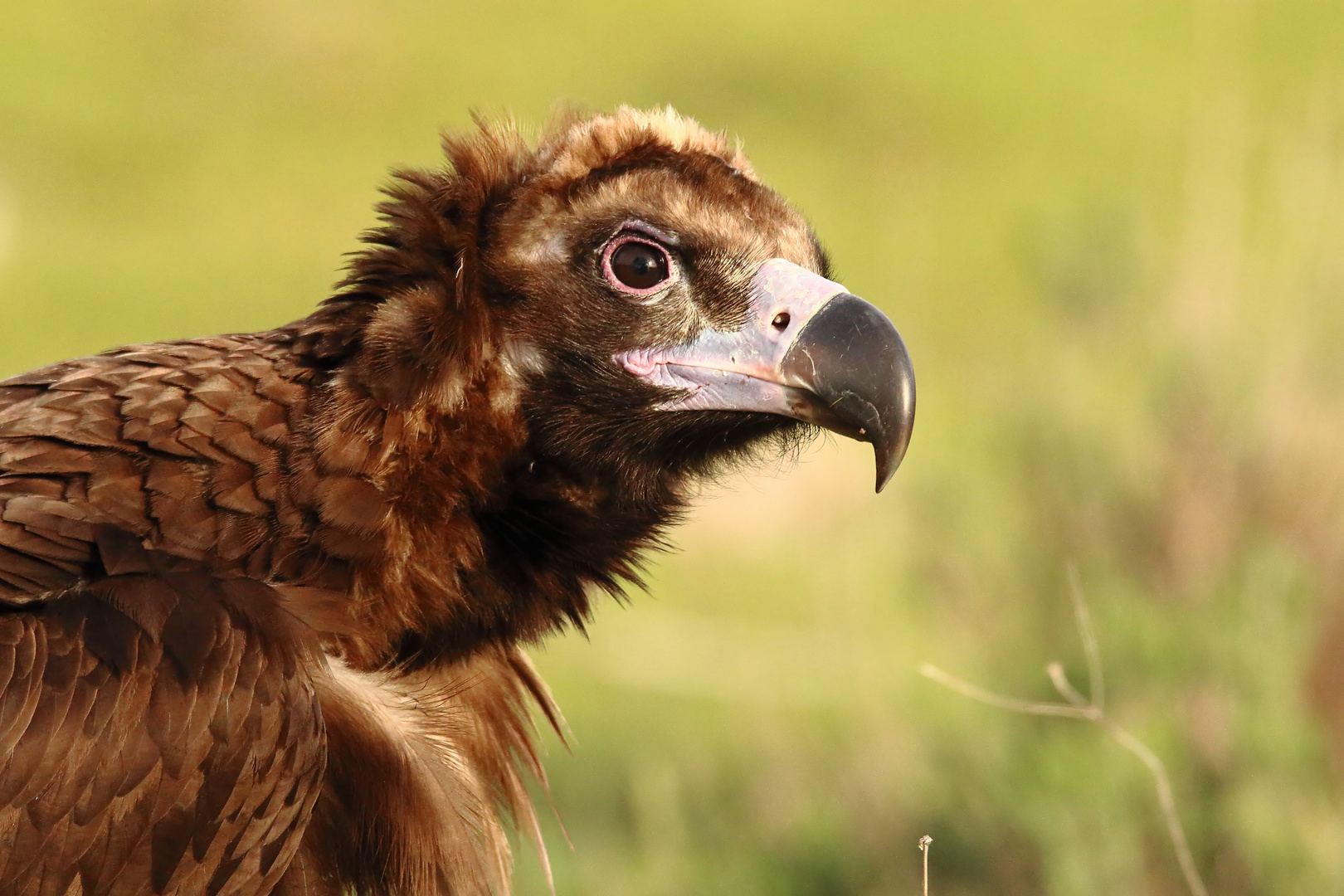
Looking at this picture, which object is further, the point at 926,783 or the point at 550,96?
the point at 550,96

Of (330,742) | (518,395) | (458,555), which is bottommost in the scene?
(330,742)

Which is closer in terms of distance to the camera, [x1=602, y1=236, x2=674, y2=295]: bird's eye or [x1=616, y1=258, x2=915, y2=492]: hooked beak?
[x1=616, y1=258, x2=915, y2=492]: hooked beak

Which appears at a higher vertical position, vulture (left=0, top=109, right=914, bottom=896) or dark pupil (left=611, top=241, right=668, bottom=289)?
dark pupil (left=611, top=241, right=668, bottom=289)

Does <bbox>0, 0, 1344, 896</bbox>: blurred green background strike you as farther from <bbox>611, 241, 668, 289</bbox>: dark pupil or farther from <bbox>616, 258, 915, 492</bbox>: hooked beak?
<bbox>611, 241, 668, 289</bbox>: dark pupil

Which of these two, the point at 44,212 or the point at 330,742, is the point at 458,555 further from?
the point at 44,212

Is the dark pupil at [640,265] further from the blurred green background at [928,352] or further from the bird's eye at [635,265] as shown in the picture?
the blurred green background at [928,352]

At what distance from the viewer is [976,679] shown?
204 inches

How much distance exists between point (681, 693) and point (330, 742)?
5.00 metres

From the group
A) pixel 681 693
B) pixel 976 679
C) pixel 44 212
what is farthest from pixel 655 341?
pixel 44 212

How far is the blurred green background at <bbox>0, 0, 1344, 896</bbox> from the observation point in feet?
15.0

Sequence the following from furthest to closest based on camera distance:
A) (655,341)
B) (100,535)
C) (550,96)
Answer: (550,96), (655,341), (100,535)

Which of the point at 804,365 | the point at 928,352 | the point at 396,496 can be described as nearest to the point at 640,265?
the point at 804,365

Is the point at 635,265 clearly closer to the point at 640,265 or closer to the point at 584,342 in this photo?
the point at 640,265

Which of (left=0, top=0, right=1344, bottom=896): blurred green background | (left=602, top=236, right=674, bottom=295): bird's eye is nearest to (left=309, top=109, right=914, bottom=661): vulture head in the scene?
(left=602, top=236, right=674, bottom=295): bird's eye
